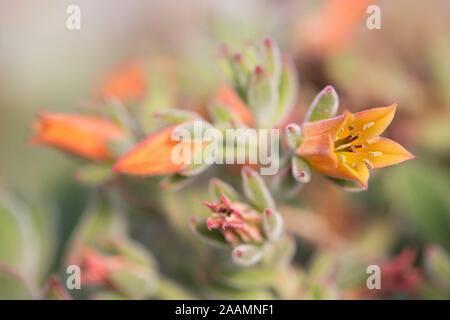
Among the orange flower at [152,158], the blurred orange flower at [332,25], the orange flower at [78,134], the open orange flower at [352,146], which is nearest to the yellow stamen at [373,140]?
the open orange flower at [352,146]

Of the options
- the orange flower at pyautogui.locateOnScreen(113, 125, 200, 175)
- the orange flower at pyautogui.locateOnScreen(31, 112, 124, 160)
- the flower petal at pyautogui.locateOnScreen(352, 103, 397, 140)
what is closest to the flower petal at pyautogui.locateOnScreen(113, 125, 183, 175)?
the orange flower at pyautogui.locateOnScreen(113, 125, 200, 175)

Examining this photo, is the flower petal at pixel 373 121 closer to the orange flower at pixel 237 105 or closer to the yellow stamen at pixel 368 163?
the yellow stamen at pixel 368 163

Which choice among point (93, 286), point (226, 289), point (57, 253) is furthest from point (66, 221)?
point (226, 289)

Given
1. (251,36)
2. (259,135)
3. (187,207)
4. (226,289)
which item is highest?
(251,36)

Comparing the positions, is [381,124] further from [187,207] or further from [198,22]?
[198,22]

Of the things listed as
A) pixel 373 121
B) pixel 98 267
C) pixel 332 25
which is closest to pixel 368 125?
pixel 373 121

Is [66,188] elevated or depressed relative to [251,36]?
depressed
